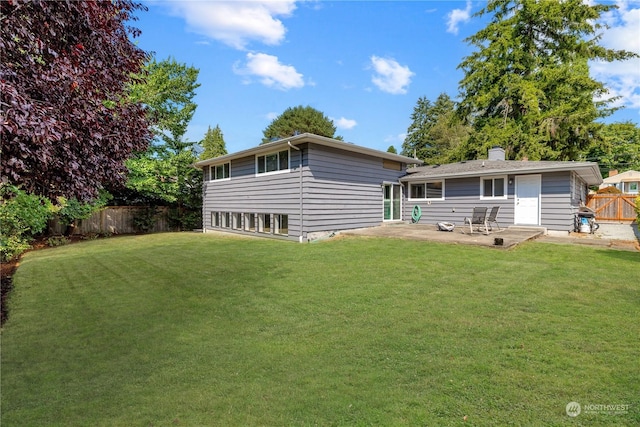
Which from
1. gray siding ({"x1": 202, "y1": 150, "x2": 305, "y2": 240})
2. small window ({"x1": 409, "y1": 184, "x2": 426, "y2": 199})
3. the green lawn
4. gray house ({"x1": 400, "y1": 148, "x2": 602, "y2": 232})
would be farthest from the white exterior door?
gray siding ({"x1": 202, "y1": 150, "x2": 305, "y2": 240})

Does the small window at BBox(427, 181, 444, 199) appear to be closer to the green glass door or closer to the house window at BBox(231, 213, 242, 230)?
the green glass door

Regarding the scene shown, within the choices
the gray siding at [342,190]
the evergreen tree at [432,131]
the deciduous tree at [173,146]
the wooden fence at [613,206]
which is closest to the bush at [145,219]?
the deciduous tree at [173,146]

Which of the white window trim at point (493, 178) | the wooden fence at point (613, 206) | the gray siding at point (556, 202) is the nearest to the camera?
the gray siding at point (556, 202)

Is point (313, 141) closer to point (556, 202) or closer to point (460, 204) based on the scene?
point (460, 204)

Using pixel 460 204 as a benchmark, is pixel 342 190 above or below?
above

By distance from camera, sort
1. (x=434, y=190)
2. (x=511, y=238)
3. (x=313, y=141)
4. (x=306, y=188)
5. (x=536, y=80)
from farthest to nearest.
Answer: (x=536, y=80) < (x=434, y=190) < (x=306, y=188) < (x=313, y=141) < (x=511, y=238)

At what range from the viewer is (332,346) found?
3.47 m

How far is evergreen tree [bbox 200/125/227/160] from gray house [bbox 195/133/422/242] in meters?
16.1

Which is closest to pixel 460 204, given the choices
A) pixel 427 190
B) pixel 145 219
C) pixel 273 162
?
pixel 427 190

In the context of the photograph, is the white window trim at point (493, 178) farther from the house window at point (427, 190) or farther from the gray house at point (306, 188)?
the gray house at point (306, 188)

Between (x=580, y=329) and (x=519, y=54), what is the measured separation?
23368 millimetres

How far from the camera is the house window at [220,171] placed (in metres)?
15.9

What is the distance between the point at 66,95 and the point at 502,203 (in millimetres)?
13513

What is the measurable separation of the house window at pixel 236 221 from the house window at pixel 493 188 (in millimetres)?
10496
